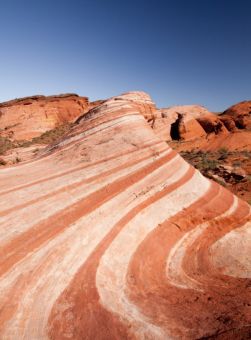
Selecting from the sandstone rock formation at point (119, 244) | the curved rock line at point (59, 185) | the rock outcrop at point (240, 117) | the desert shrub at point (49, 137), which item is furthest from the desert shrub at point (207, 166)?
the curved rock line at point (59, 185)

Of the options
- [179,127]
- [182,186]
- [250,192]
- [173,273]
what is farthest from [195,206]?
[179,127]

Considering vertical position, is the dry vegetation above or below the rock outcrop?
below

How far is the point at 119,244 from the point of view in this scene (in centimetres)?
562

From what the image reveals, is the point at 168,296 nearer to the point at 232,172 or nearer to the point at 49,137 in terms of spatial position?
the point at 232,172

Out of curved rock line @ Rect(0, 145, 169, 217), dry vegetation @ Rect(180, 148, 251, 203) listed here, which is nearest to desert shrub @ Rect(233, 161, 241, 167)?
dry vegetation @ Rect(180, 148, 251, 203)

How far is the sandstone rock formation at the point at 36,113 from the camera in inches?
1794

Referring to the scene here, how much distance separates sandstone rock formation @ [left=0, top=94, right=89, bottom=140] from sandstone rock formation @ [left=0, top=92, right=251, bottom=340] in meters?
38.1

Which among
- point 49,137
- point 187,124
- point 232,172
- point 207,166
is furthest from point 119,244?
point 187,124

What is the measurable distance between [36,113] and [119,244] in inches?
1857

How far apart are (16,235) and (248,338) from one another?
3801 mm

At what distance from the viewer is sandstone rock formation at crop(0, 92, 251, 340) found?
3.70 metres

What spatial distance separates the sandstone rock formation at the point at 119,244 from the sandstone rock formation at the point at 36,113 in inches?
1500

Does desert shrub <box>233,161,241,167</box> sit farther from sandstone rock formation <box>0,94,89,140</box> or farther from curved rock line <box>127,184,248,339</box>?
sandstone rock formation <box>0,94,89,140</box>

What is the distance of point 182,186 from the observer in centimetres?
788
